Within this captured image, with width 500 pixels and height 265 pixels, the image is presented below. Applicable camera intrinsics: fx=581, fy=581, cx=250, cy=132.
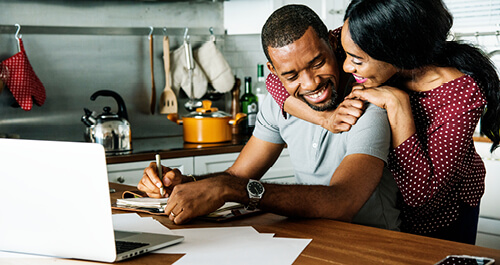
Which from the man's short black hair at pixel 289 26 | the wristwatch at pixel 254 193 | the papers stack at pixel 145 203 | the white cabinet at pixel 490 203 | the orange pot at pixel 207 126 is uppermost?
the man's short black hair at pixel 289 26

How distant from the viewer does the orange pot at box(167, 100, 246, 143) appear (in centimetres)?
331

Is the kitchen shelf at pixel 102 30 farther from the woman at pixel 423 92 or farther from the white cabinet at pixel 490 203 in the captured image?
the woman at pixel 423 92

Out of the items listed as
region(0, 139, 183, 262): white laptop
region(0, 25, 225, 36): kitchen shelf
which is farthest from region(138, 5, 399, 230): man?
region(0, 25, 225, 36): kitchen shelf

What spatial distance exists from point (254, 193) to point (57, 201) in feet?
1.78

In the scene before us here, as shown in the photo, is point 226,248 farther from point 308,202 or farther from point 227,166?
point 227,166

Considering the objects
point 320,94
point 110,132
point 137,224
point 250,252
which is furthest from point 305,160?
point 110,132

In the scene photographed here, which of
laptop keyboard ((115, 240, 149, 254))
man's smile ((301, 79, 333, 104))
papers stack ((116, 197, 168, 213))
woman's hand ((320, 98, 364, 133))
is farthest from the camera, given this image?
man's smile ((301, 79, 333, 104))

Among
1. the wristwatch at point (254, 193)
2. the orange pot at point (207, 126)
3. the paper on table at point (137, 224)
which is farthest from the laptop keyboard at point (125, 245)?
the orange pot at point (207, 126)

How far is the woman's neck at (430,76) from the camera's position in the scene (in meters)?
1.83

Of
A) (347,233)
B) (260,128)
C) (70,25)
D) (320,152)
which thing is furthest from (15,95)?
(347,233)

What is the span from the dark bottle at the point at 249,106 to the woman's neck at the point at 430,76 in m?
1.93

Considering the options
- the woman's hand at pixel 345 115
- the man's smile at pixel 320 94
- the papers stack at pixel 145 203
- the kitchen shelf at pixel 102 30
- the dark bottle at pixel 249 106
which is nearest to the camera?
the papers stack at pixel 145 203

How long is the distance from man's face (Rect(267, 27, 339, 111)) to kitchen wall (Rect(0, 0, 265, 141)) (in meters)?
1.86

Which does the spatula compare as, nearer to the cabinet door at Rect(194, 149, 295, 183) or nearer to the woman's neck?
the cabinet door at Rect(194, 149, 295, 183)
